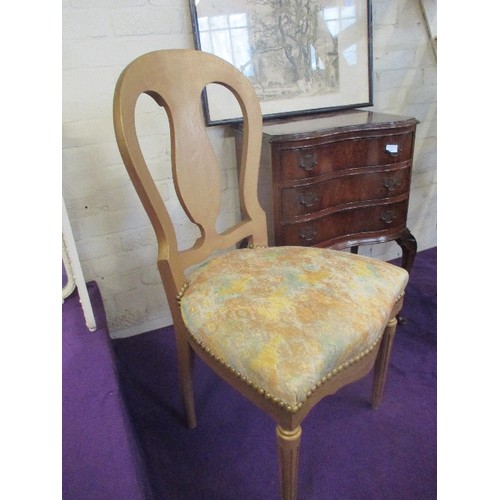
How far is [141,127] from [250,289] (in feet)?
2.62

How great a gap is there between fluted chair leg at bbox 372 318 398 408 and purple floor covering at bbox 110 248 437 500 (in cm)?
7

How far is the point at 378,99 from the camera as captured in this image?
1693 millimetres

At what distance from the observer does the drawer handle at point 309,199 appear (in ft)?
4.26

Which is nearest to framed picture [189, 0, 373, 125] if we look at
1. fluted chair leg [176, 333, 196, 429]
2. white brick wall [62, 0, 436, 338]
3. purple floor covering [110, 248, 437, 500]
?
white brick wall [62, 0, 436, 338]

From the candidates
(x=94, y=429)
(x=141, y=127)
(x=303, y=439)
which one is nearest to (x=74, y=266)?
(x=94, y=429)

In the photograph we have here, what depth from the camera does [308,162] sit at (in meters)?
1.25

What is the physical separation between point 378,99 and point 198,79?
102 cm

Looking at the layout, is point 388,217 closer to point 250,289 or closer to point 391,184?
point 391,184

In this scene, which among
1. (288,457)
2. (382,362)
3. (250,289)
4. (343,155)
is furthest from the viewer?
(343,155)

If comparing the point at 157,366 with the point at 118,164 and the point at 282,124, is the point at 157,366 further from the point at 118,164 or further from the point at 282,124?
the point at 282,124

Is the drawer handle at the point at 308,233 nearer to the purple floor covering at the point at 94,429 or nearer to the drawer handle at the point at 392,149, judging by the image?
the drawer handle at the point at 392,149

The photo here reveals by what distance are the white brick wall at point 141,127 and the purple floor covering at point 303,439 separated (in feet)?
1.13

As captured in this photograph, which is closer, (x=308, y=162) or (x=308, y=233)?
(x=308, y=162)

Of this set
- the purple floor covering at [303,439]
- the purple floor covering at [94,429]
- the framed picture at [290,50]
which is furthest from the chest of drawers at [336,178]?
the purple floor covering at [94,429]
